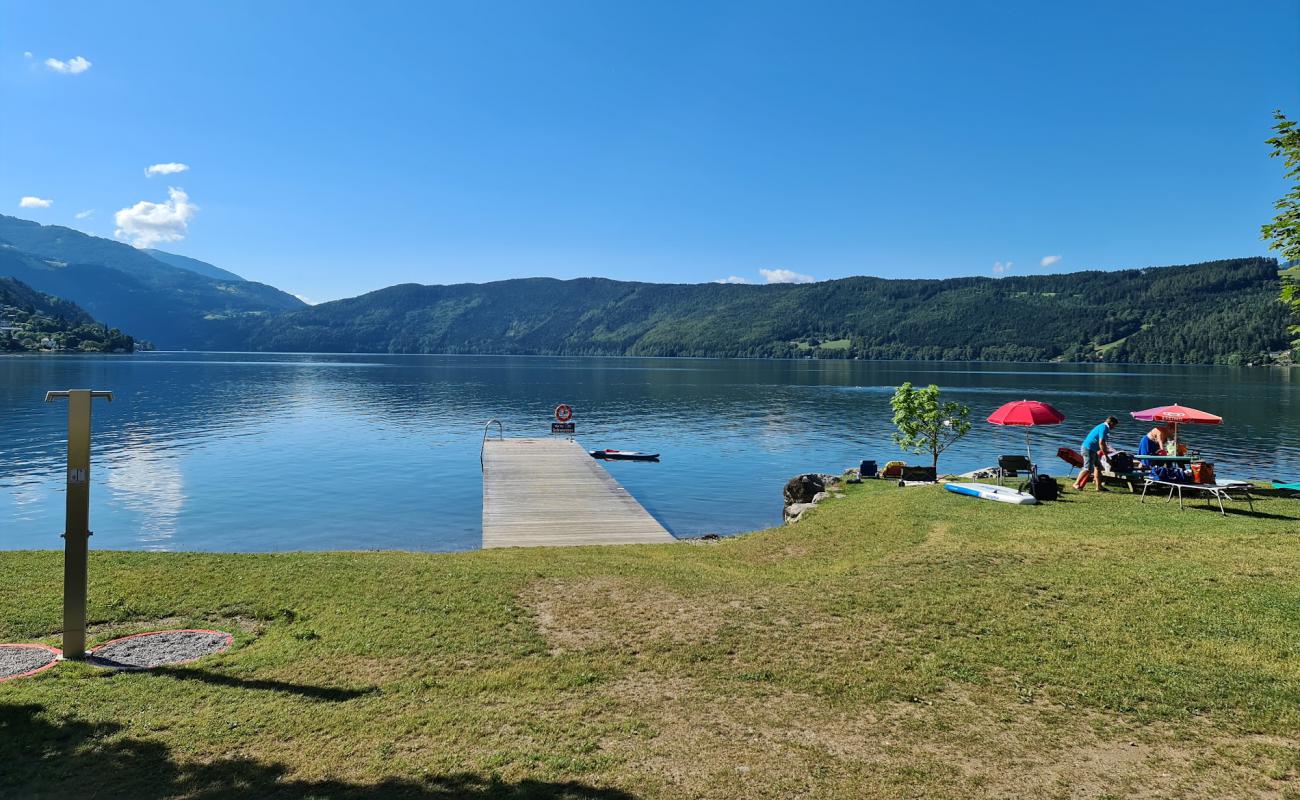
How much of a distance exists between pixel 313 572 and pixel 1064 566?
16.3 m

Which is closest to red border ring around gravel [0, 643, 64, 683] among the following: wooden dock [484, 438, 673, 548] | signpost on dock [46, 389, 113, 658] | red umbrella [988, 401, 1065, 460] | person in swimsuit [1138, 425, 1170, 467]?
signpost on dock [46, 389, 113, 658]

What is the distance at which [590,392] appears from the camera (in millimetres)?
118875

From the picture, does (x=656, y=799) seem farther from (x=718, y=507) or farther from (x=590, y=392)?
(x=590, y=392)

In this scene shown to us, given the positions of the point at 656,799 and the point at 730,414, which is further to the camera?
the point at 730,414

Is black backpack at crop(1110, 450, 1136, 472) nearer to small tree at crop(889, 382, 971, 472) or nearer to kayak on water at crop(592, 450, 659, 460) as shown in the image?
small tree at crop(889, 382, 971, 472)

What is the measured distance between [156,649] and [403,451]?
44.2 metres

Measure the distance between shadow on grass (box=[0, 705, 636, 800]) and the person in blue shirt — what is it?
928 inches

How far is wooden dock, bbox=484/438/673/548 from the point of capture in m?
24.8

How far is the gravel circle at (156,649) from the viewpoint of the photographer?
1017 cm

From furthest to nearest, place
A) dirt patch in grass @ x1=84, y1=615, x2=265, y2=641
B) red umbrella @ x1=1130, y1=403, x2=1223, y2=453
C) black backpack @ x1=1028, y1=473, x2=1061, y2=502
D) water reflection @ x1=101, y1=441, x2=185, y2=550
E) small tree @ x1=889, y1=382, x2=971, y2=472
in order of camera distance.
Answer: small tree @ x1=889, y1=382, x2=971, y2=472
water reflection @ x1=101, y1=441, x2=185, y2=550
red umbrella @ x1=1130, y1=403, x2=1223, y2=453
black backpack @ x1=1028, y1=473, x2=1061, y2=502
dirt patch in grass @ x1=84, y1=615, x2=265, y2=641

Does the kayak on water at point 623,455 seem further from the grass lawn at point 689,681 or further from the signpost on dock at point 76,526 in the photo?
the signpost on dock at point 76,526

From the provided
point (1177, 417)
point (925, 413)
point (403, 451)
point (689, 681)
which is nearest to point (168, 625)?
point (689, 681)

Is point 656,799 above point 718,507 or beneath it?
above

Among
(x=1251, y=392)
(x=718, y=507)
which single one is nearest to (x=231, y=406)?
(x=718, y=507)
